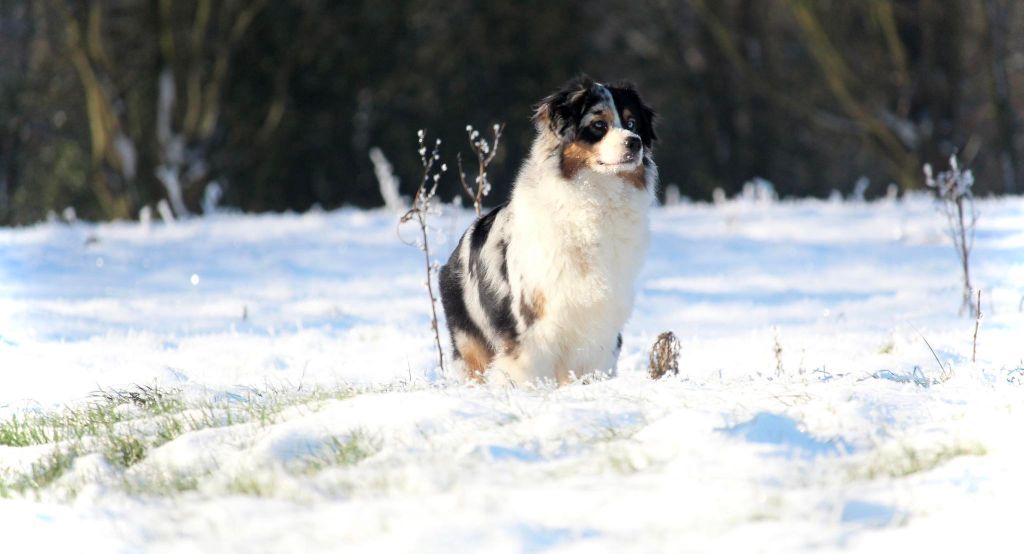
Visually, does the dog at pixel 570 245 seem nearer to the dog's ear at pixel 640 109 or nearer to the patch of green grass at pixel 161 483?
the dog's ear at pixel 640 109

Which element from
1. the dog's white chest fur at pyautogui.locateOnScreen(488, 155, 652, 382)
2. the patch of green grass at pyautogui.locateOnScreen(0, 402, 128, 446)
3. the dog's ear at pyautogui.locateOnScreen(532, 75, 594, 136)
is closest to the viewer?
the patch of green grass at pyautogui.locateOnScreen(0, 402, 128, 446)

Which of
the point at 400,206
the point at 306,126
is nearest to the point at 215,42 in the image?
the point at 306,126

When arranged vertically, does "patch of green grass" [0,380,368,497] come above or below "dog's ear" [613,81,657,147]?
below

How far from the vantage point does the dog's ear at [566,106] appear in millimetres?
6414

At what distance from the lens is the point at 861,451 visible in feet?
14.1

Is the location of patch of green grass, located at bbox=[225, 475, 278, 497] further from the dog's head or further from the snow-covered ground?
the dog's head

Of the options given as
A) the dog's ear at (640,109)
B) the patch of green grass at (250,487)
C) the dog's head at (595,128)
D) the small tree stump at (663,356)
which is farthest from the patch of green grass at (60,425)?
the dog's ear at (640,109)

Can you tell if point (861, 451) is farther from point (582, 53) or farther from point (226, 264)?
point (582, 53)

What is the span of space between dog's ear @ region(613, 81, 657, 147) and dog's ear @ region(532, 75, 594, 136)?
0.20 m

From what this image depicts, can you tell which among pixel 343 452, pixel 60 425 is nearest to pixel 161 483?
pixel 343 452

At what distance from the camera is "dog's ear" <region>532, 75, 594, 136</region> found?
253 inches

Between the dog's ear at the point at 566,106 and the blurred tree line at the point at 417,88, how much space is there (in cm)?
1673

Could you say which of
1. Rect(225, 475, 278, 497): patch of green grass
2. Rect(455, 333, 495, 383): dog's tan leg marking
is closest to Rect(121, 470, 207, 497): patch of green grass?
Rect(225, 475, 278, 497): patch of green grass

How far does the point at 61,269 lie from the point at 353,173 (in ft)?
50.6
